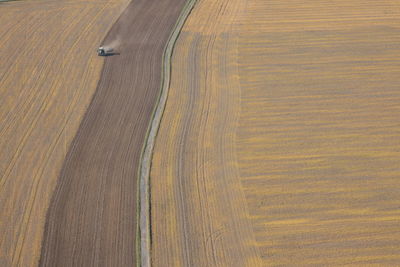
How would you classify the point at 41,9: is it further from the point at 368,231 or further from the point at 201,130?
the point at 368,231

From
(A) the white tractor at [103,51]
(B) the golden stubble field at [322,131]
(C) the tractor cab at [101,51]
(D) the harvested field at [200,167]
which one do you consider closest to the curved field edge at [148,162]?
(D) the harvested field at [200,167]

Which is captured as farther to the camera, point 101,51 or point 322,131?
point 101,51

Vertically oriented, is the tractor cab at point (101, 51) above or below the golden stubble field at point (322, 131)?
above

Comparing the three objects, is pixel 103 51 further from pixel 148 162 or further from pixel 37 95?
pixel 148 162

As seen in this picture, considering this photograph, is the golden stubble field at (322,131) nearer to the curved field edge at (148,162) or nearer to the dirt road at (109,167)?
the curved field edge at (148,162)

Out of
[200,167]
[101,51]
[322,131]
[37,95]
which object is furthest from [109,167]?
[322,131]

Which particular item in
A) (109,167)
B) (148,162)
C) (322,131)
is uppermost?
(109,167)

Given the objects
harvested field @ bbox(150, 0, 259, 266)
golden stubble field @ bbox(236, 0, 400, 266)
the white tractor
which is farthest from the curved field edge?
golden stubble field @ bbox(236, 0, 400, 266)
